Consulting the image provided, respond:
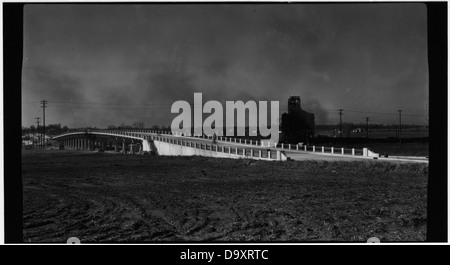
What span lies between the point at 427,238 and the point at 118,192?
353 inches

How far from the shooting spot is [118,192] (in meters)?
11.7

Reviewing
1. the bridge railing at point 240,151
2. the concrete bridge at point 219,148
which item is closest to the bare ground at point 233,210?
the concrete bridge at point 219,148

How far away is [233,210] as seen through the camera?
8.73m

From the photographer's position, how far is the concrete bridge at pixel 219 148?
2139 centimetres

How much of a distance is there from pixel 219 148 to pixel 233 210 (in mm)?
16802

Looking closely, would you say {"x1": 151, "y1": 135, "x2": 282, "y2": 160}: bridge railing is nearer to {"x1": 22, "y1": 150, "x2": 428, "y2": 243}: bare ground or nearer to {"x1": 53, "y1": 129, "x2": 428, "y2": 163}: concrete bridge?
{"x1": 53, "y1": 129, "x2": 428, "y2": 163}: concrete bridge

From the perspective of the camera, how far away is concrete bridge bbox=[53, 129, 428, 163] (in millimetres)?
21391

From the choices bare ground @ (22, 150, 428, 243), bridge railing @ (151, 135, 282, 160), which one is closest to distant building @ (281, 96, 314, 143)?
bridge railing @ (151, 135, 282, 160)

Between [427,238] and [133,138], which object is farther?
[133,138]

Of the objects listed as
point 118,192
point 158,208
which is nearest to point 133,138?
point 118,192

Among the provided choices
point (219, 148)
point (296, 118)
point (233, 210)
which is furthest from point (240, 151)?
point (233, 210)

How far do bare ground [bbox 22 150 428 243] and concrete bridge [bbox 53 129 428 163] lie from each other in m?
2.19

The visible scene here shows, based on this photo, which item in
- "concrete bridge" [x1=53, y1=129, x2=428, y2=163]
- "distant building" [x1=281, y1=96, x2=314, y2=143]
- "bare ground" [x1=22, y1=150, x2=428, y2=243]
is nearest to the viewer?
"bare ground" [x1=22, y1=150, x2=428, y2=243]
